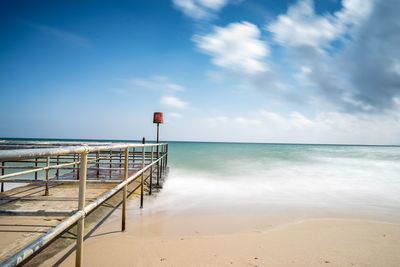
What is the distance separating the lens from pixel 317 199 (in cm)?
712

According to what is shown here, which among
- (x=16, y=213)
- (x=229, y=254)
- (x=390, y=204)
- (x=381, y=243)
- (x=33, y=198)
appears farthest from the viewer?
(x=390, y=204)

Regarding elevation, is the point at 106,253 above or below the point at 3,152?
below

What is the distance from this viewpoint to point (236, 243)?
136 inches

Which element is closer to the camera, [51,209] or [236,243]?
[236,243]

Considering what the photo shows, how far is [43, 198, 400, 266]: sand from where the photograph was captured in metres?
2.90

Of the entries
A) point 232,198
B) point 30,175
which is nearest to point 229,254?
point 232,198

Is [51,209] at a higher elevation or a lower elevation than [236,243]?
higher

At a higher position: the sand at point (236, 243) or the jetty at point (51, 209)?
the jetty at point (51, 209)

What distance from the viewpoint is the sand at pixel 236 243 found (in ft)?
9.52

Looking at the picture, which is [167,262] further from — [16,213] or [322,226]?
[322,226]

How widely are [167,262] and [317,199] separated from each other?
232 inches

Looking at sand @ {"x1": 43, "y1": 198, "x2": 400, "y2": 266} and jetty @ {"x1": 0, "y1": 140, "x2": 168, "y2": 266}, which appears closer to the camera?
jetty @ {"x1": 0, "y1": 140, "x2": 168, "y2": 266}

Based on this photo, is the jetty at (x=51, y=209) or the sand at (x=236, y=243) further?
the sand at (x=236, y=243)

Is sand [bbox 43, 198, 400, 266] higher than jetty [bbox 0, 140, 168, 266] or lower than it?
lower
